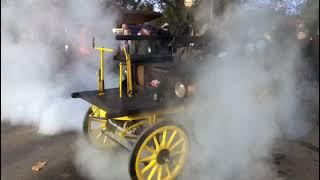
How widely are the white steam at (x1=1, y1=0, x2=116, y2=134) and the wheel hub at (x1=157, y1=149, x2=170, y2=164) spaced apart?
136 centimetres

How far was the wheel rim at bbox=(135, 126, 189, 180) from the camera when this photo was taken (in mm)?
3250

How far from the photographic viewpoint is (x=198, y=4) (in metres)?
4.31

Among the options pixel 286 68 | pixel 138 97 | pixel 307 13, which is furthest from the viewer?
pixel 138 97

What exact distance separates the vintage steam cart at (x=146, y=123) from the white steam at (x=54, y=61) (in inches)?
28.7

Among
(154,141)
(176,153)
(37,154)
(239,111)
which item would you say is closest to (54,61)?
(37,154)

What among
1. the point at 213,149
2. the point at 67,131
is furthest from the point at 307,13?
the point at 67,131

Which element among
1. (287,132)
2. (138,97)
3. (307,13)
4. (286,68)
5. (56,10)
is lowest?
(287,132)

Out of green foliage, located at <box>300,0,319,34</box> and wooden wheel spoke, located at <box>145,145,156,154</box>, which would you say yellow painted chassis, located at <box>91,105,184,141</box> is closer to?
wooden wheel spoke, located at <box>145,145,156,154</box>

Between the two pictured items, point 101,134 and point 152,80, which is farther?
point 101,134

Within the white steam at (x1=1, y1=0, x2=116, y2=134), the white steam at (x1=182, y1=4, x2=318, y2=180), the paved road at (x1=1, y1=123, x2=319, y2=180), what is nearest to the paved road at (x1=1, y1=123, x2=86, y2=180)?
the paved road at (x1=1, y1=123, x2=319, y2=180)

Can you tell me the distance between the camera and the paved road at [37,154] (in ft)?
11.8

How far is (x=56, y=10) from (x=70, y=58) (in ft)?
4.62

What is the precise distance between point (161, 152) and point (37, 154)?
5.14ft

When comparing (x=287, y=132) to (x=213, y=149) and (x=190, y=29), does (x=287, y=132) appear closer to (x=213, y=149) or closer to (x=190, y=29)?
(x=213, y=149)
